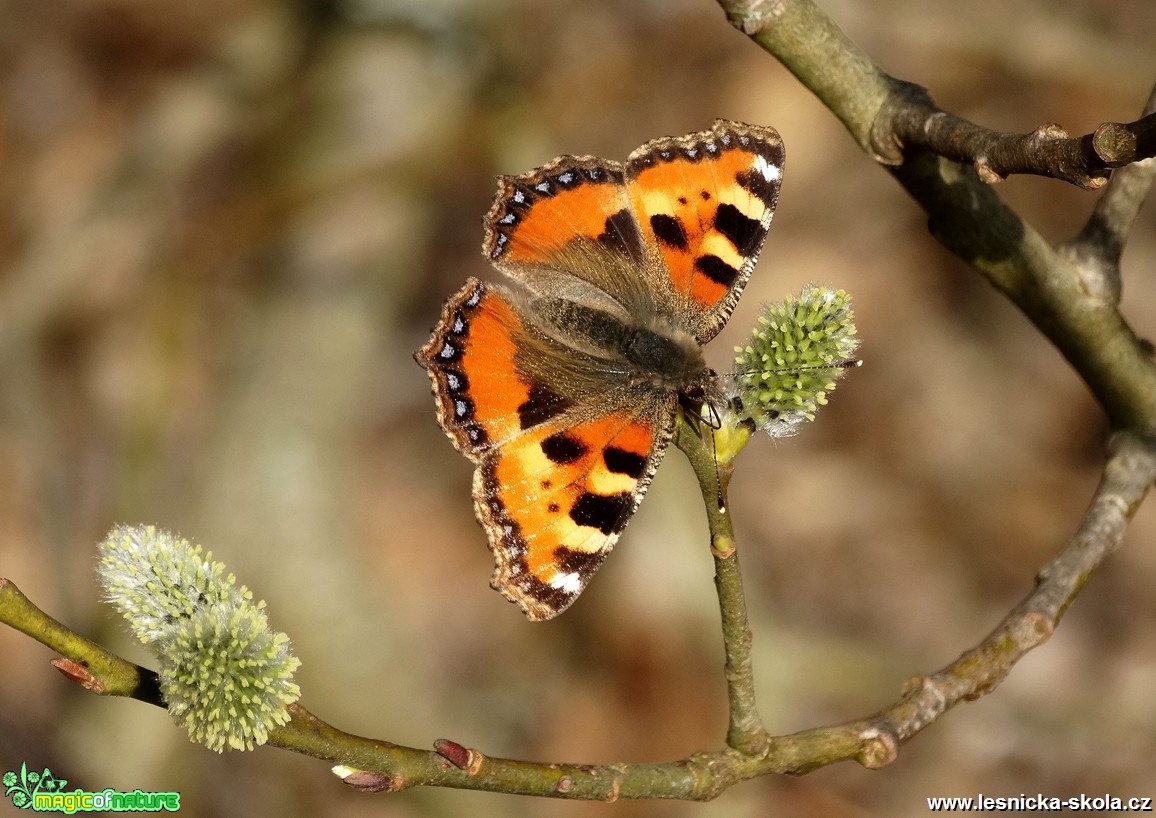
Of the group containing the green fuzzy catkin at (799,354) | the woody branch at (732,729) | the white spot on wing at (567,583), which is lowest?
the woody branch at (732,729)

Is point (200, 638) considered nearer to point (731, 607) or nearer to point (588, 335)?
point (731, 607)

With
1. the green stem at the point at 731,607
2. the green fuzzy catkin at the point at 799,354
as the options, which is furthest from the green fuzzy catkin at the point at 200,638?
the green fuzzy catkin at the point at 799,354

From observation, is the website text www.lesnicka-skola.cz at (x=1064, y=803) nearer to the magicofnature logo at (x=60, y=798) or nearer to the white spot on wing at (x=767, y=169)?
the white spot on wing at (x=767, y=169)

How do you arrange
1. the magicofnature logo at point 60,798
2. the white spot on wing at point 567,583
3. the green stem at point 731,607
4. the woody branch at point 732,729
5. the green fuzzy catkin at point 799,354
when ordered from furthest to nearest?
the magicofnature logo at point 60,798 → the white spot on wing at point 567,583 → the green fuzzy catkin at point 799,354 → the green stem at point 731,607 → the woody branch at point 732,729

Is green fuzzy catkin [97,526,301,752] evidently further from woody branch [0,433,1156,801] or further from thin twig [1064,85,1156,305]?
thin twig [1064,85,1156,305]

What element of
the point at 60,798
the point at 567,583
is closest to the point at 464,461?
the point at 60,798

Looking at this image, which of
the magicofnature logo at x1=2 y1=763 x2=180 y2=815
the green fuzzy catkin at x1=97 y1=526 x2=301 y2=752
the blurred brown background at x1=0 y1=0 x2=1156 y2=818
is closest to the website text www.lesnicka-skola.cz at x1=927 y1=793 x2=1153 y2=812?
the blurred brown background at x1=0 y1=0 x2=1156 y2=818

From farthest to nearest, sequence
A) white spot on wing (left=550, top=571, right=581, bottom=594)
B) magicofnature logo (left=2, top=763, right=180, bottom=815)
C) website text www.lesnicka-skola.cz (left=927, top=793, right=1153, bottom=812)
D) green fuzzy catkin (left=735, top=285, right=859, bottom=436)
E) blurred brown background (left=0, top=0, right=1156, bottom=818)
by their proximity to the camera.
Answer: blurred brown background (left=0, top=0, right=1156, bottom=818) → website text www.lesnicka-skola.cz (left=927, top=793, right=1153, bottom=812) → magicofnature logo (left=2, top=763, right=180, bottom=815) → white spot on wing (left=550, top=571, right=581, bottom=594) → green fuzzy catkin (left=735, top=285, right=859, bottom=436)
